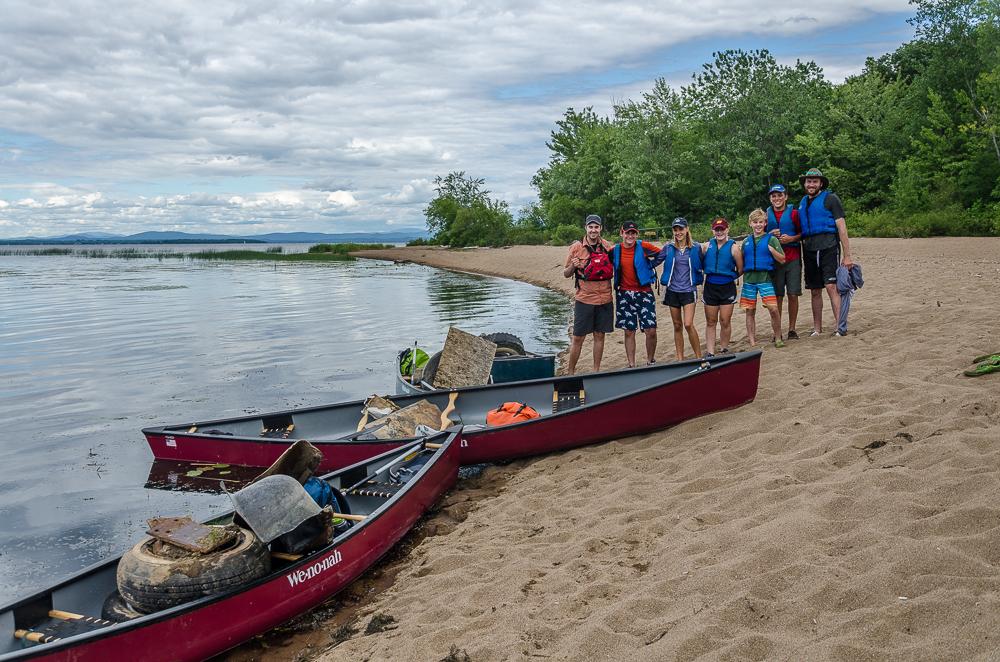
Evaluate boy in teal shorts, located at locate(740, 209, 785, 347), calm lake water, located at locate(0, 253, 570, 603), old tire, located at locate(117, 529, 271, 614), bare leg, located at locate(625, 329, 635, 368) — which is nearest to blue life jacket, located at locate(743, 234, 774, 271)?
boy in teal shorts, located at locate(740, 209, 785, 347)

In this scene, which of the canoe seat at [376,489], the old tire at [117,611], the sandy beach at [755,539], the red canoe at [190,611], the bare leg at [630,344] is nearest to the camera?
the sandy beach at [755,539]

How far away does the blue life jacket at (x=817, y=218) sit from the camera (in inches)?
389

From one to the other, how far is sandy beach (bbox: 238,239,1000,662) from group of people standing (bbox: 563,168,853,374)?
1581 millimetres

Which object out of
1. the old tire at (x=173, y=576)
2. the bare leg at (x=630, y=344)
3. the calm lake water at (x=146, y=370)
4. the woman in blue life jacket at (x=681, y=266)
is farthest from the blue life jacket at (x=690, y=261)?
the old tire at (x=173, y=576)

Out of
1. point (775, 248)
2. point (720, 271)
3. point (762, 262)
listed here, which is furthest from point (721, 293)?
point (775, 248)

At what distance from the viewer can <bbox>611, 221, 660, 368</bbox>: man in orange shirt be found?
32.8ft

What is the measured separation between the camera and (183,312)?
2795 cm

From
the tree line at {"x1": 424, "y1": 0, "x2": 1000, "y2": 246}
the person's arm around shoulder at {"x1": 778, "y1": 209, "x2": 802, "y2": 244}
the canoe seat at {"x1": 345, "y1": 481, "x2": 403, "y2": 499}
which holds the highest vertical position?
the tree line at {"x1": 424, "y1": 0, "x2": 1000, "y2": 246}

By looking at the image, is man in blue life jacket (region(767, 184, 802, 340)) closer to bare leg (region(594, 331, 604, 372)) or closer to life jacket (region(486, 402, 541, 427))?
bare leg (region(594, 331, 604, 372))

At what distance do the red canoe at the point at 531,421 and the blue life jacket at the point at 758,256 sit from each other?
6.46ft

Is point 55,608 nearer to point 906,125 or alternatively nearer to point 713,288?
point 713,288

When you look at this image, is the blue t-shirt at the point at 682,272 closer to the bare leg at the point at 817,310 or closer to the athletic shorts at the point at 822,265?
the athletic shorts at the point at 822,265

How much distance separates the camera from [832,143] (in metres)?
34.7

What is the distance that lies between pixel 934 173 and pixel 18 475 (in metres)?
30.2
